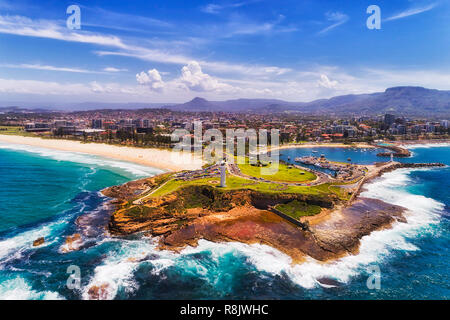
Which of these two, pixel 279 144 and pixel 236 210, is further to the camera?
pixel 279 144

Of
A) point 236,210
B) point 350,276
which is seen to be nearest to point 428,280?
point 350,276

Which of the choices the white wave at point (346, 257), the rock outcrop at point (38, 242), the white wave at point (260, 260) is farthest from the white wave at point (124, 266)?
the rock outcrop at point (38, 242)

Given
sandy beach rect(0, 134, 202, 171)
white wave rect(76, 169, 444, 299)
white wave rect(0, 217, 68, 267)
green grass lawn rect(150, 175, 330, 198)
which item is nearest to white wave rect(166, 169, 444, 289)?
white wave rect(76, 169, 444, 299)

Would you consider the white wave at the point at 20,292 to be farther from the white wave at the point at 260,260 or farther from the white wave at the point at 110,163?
the white wave at the point at 110,163

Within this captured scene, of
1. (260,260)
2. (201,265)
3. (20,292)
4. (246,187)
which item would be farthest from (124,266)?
(246,187)
